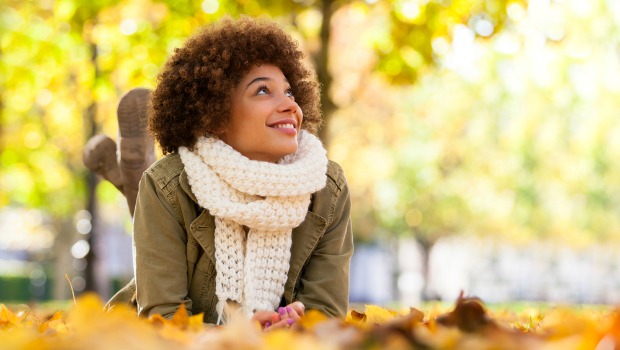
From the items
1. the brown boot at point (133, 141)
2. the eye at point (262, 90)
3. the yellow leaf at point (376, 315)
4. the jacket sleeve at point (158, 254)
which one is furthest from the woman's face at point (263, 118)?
the brown boot at point (133, 141)

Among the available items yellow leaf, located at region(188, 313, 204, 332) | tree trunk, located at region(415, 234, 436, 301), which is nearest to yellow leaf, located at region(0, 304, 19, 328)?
yellow leaf, located at region(188, 313, 204, 332)

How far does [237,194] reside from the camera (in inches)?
126

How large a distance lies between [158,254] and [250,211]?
367mm

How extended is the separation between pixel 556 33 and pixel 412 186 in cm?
1851

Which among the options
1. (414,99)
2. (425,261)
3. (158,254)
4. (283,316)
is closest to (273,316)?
(283,316)

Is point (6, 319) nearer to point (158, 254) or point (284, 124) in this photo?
point (158, 254)

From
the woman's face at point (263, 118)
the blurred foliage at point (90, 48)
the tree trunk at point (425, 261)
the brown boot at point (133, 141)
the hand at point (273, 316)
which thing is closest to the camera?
the hand at point (273, 316)

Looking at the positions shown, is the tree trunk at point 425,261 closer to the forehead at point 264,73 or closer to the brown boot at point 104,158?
the brown boot at point 104,158

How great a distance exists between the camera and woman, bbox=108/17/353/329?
316 centimetres

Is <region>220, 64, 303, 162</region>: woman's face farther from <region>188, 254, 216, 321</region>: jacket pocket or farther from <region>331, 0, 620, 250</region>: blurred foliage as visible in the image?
<region>331, 0, 620, 250</region>: blurred foliage

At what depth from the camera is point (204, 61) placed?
11.2 ft

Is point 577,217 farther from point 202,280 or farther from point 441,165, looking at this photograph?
point 202,280

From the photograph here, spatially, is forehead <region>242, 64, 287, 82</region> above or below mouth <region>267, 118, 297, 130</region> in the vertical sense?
above

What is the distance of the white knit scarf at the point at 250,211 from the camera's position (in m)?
3.15
